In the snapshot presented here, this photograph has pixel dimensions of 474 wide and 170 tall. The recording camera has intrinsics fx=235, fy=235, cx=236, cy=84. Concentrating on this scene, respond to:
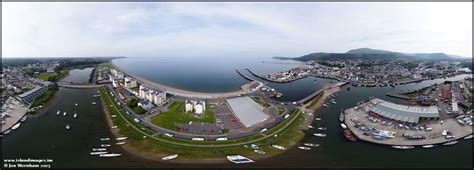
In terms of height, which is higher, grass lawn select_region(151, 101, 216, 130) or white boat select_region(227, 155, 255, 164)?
grass lawn select_region(151, 101, 216, 130)

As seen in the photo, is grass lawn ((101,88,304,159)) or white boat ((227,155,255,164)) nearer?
white boat ((227,155,255,164))

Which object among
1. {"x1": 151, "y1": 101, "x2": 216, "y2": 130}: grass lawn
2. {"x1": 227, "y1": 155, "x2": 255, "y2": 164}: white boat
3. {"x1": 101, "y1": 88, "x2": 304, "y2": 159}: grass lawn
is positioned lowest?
{"x1": 227, "y1": 155, "x2": 255, "y2": 164}: white boat

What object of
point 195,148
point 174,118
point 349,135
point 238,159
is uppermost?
point 174,118

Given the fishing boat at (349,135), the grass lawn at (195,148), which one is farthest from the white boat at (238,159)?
the fishing boat at (349,135)

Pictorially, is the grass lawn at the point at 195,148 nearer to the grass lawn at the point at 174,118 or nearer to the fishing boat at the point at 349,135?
the grass lawn at the point at 174,118

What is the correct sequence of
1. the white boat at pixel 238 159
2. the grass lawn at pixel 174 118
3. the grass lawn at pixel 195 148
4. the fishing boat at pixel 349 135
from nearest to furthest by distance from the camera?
the white boat at pixel 238 159, the grass lawn at pixel 195 148, the fishing boat at pixel 349 135, the grass lawn at pixel 174 118

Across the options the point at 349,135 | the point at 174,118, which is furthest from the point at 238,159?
the point at 349,135

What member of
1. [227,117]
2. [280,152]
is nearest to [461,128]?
[280,152]

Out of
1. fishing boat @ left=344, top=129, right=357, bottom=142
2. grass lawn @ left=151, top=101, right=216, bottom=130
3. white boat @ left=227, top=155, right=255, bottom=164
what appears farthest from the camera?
grass lawn @ left=151, top=101, right=216, bottom=130

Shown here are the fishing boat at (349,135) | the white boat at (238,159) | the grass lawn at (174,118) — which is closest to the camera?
the white boat at (238,159)

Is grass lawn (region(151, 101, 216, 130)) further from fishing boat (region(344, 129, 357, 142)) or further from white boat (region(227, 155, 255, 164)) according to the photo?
fishing boat (region(344, 129, 357, 142))

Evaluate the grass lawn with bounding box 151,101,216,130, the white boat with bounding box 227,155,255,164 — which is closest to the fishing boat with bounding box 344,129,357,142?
the white boat with bounding box 227,155,255,164

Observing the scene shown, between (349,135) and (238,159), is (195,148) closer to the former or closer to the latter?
(238,159)
